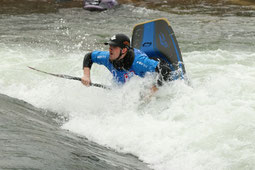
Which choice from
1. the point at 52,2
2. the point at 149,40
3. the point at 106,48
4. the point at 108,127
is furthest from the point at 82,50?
the point at 52,2

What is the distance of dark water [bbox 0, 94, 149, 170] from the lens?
253 cm

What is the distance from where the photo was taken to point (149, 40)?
6.14m

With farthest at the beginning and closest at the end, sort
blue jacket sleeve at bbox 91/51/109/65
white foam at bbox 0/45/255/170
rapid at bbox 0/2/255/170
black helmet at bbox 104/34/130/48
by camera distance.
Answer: blue jacket sleeve at bbox 91/51/109/65 < black helmet at bbox 104/34/130/48 < rapid at bbox 0/2/255/170 < white foam at bbox 0/45/255/170

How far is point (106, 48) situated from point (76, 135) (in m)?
6.03

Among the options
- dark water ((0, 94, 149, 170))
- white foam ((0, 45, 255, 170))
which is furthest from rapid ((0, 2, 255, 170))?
dark water ((0, 94, 149, 170))

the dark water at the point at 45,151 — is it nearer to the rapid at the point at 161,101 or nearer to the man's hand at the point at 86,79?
the rapid at the point at 161,101

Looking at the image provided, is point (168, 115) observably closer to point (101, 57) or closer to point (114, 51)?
point (114, 51)

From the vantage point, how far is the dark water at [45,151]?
8.31ft

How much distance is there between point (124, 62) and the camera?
4.86 meters

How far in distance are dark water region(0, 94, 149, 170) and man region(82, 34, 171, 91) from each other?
136cm

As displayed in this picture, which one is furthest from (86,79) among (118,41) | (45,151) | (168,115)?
(45,151)

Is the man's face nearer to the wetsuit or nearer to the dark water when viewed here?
the wetsuit

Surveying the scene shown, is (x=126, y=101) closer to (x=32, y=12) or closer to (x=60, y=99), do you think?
(x=60, y=99)

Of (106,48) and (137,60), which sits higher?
(137,60)
